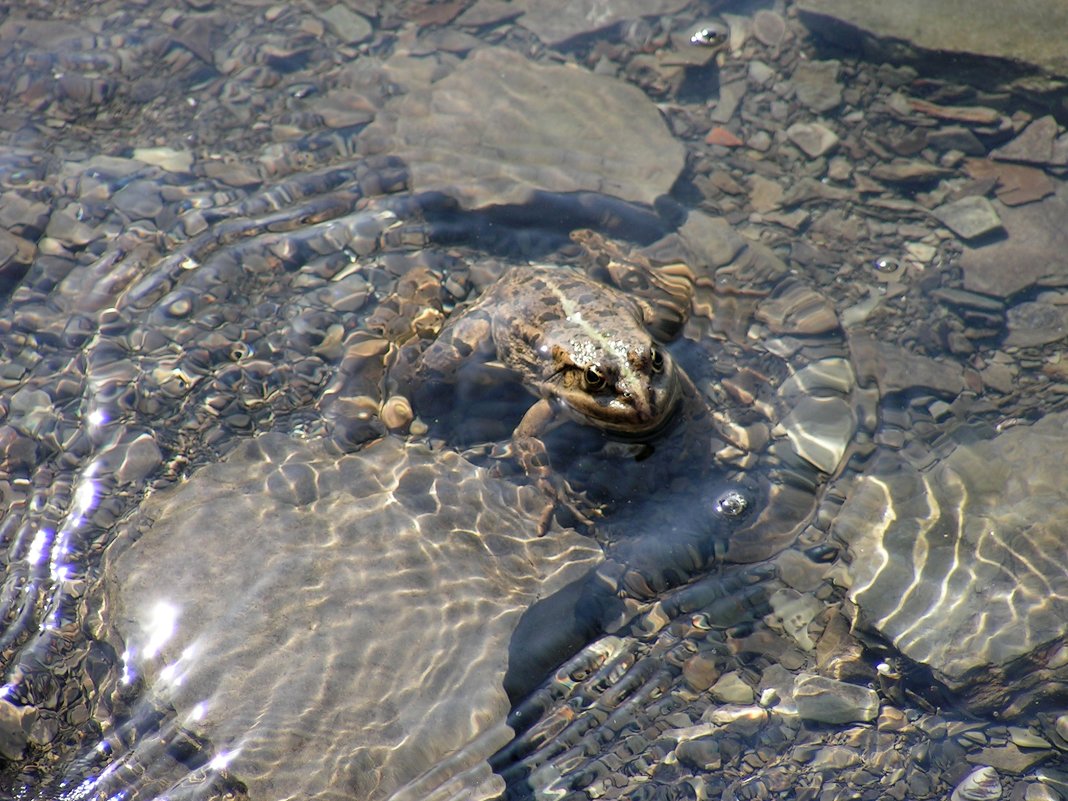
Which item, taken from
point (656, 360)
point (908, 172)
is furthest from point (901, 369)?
point (908, 172)

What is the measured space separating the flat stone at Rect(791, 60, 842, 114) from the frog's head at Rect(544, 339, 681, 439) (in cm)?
417

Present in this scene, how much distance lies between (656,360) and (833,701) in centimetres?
256

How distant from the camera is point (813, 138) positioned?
8.48 meters

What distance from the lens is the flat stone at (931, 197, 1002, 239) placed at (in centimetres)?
769

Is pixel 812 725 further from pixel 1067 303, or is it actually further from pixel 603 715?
pixel 1067 303

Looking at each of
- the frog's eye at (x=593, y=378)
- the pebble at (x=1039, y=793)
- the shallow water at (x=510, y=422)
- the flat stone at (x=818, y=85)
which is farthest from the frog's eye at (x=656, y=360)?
the flat stone at (x=818, y=85)

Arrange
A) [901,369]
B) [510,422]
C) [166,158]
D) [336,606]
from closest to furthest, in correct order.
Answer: [336,606], [510,422], [901,369], [166,158]

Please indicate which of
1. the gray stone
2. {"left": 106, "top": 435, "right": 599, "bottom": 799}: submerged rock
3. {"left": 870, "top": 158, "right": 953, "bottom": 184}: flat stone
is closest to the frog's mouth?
{"left": 106, "top": 435, "right": 599, "bottom": 799}: submerged rock

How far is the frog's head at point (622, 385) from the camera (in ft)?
19.3

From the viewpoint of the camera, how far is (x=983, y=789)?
496 centimetres

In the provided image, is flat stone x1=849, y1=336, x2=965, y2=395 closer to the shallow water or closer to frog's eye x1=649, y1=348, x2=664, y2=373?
the shallow water

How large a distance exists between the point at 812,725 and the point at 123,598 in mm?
4600

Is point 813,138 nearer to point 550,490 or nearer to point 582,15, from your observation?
point 582,15

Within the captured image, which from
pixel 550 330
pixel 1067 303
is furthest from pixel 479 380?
pixel 1067 303
